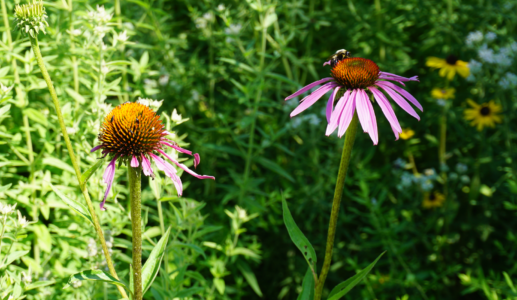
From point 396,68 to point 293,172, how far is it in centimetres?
98

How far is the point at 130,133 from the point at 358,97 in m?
0.61

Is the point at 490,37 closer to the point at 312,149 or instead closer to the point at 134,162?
the point at 312,149

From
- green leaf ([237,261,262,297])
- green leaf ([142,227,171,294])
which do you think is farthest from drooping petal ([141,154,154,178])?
green leaf ([237,261,262,297])

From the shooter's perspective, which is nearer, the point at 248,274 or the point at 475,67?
the point at 248,274

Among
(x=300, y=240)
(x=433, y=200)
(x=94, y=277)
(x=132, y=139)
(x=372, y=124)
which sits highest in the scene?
(x=132, y=139)

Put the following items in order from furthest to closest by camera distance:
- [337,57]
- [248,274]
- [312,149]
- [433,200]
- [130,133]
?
[433,200] → [312,149] → [248,274] → [337,57] → [130,133]

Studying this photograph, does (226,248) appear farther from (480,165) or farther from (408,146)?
(480,165)

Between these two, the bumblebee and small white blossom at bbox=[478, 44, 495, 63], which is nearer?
the bumblebee

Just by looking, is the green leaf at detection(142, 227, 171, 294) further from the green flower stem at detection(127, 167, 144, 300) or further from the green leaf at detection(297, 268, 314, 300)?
the green leaf at detection(297, 268, 314, 300)

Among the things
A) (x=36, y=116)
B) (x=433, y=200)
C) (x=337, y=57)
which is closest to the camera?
(x=337, y=57)

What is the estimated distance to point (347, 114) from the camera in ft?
3.99

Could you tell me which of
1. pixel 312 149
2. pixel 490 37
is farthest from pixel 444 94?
pixel 312 149

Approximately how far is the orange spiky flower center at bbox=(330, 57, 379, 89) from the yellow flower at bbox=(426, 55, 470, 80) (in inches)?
74.9

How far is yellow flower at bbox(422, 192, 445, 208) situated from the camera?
3107 millimetres
